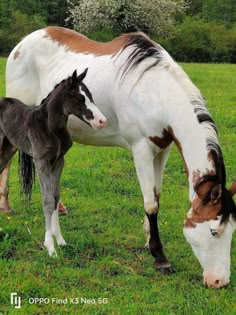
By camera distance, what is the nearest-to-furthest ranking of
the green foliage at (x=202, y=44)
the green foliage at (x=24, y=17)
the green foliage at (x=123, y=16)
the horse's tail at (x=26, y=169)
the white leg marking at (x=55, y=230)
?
the white leg marking at (x=55, y=230) → the horse's tail at (x=26, y=169) → the green foliage at (x=202, y=44) → the green foliage at (x=24, y=17) → the green foliage at (x=123, y=16)

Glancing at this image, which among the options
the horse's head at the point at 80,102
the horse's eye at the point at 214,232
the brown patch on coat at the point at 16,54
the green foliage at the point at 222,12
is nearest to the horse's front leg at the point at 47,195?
the horse's head at the point at 80,102

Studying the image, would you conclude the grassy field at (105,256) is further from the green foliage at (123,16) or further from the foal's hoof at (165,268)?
the green foliage at (123,16)

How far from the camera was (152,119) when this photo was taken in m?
4.50

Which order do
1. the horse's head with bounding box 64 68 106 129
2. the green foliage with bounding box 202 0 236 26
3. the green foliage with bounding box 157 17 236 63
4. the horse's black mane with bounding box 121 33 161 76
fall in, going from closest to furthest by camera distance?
the horse's head with bounding box 64 68 106 129
the horse's black mane with bounding box 121 33 161 76
the green foliage with bounding box 157 17 236 63
the green foliage with bounding box 202 0 236 26

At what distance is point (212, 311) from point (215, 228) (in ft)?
1.97

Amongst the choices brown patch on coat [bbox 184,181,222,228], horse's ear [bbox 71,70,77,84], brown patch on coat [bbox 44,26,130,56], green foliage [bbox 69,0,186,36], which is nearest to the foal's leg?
horse's ear [bbox 71,70,77,84]

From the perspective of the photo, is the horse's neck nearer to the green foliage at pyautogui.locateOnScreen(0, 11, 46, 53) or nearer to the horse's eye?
the horse's eye

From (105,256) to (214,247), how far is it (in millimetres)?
1223

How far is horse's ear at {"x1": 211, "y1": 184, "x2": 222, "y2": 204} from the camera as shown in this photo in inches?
152

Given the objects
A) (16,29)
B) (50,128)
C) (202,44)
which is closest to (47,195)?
(50,128)

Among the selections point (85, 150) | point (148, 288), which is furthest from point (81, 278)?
point (85, 150)

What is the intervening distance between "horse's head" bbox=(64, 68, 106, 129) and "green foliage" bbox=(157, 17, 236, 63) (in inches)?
1222

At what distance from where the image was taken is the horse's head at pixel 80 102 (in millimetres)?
4203

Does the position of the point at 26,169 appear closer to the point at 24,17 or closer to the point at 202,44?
the point at 202,44
